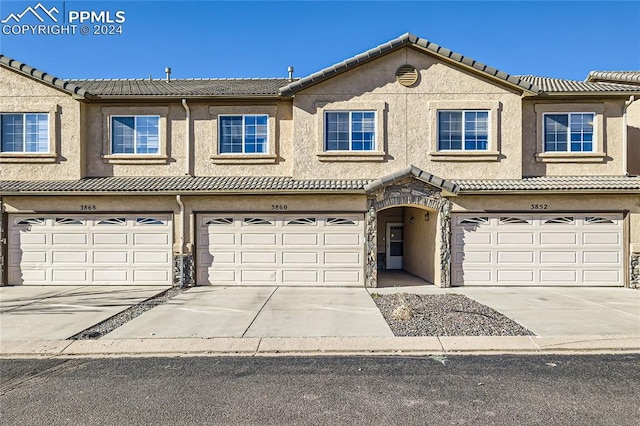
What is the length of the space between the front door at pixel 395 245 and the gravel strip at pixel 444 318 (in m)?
5.74

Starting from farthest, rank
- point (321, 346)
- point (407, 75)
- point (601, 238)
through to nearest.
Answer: point (407, 75) < point (601, 238) < point (321, 346)

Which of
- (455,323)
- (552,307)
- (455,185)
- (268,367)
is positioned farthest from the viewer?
(455,185)

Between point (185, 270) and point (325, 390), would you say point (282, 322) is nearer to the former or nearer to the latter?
point (325, 390)

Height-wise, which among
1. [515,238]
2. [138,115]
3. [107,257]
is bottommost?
[107,257]

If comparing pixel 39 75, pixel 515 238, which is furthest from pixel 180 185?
pixel 515 238

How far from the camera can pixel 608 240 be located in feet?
40.8

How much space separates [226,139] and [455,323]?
31.3ft

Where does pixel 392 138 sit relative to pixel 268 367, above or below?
above

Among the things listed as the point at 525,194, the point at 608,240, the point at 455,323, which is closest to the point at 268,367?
the point at 455,323

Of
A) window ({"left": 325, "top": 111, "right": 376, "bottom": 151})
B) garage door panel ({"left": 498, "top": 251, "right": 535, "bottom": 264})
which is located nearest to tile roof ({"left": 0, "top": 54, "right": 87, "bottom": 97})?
window ({"left": 325, "top": 111, "right": 376, "bottom": 151})

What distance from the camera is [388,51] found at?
13.0 m

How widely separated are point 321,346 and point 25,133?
13211 millimetres

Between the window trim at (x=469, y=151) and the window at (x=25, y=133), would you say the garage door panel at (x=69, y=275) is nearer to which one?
the window at (x=25, y=133)

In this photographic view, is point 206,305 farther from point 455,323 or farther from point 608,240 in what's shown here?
point 608,240
